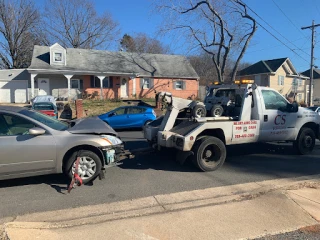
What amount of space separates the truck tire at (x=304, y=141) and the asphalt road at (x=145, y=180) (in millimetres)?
206

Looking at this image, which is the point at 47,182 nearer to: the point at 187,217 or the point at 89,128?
the point at 89,128

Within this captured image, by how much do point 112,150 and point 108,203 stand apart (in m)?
1.24

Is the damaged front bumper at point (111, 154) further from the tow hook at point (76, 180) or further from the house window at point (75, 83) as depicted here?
the house window at point (75, 83)

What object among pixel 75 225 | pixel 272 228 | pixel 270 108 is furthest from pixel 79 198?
pixel 270 108

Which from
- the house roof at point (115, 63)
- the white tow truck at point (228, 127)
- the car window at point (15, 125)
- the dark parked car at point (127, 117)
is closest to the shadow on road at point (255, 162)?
the white tow truck at point (228, 127)

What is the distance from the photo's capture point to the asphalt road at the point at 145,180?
490 centimetres

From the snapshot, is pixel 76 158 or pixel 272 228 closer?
pixel 272 228

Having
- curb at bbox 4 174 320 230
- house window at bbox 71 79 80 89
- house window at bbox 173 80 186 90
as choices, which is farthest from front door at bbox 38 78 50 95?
curb at bbox 4 174 320 230

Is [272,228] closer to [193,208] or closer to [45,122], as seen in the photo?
[193,208]

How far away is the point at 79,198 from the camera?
4984 mm

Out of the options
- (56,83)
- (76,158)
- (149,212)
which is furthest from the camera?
(56,83)

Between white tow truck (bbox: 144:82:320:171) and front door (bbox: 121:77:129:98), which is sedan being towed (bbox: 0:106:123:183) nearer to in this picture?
white tow truck (bbox: 144:82:320:171)

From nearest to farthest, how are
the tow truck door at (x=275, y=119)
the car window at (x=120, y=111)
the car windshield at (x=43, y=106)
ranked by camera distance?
A: 1. the tow truck door at (x=275, y=119)
2. the car window at (x=120, y=111)
3. the car windshield at (x=43, y=106)

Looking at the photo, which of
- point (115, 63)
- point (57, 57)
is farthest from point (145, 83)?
point (57, 57)
